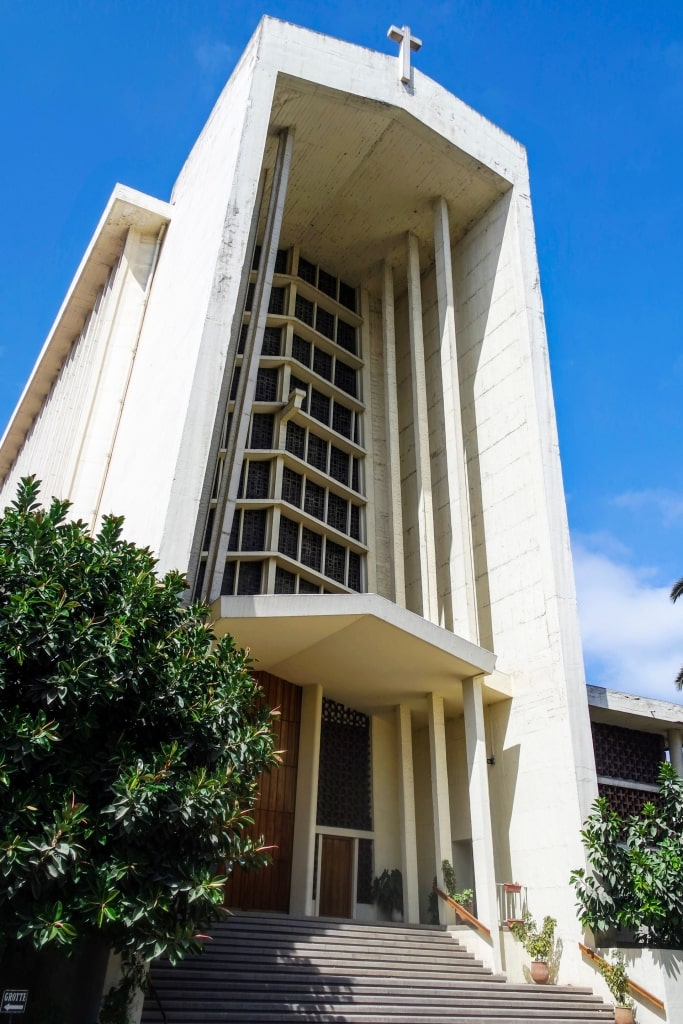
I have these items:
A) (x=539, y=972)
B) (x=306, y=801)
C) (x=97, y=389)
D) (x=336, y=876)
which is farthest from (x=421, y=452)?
(x=539, y=972)

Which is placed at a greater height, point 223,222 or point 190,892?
point 223,222

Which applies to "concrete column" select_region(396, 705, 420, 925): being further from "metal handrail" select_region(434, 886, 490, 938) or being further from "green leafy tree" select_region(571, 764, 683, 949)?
"green leafy tree" select_region(571, 764, 683, 949)

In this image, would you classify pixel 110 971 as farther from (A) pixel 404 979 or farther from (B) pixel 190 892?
(A) pixel 404 979

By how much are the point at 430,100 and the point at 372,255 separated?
418 centimetres

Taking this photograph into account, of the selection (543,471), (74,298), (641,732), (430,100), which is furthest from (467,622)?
(74,298)

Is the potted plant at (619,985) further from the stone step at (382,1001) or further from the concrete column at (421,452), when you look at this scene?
the concrete column at (421,452)

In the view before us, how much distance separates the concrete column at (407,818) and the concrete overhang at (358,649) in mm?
548

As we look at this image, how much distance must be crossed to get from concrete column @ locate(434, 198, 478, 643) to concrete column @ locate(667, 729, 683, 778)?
5618 millimetres

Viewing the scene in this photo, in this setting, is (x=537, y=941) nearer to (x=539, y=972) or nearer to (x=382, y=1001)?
(x=539, y=972)

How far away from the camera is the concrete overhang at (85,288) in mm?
20500

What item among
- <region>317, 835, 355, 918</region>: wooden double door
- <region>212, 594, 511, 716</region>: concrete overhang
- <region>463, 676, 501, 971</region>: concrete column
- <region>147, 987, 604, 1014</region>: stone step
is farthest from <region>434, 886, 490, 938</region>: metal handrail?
<region>212, 594, 511, 716</region>: concrete overhang

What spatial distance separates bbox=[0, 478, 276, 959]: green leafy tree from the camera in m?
7.10

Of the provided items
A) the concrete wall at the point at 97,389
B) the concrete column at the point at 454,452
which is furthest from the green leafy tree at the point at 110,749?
the concrete column at the point at 454,452

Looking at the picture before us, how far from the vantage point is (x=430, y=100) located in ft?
61.8
